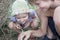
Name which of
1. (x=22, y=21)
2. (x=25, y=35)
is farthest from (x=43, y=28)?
(x=22, y=21)

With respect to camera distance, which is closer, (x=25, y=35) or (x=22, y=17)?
(x=25, y=35)

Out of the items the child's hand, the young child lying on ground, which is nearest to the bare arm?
the child's hand

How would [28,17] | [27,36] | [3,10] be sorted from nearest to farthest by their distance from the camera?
[27,36] < [28,17] < [3,10]

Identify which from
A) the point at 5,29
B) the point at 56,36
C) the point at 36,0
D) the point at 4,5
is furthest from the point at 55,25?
the point at 4,5

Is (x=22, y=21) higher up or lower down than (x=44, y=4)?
lower down

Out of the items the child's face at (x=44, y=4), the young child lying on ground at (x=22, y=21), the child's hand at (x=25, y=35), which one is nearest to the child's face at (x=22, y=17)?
the young child lying on ground at (x=22, y=21)

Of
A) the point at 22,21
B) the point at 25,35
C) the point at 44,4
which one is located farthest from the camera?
the point at 22,21

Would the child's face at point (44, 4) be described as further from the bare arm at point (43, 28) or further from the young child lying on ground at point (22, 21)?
the young child lying on ground at point (22, 21)

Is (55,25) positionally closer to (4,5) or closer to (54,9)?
(54,9)

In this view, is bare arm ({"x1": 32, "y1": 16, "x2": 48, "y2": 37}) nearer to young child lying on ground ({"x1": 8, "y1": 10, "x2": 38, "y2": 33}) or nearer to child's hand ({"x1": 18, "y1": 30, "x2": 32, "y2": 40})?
child's hand ({"x1": 18, "y1": 30, "x2": 32, "y2": 40})

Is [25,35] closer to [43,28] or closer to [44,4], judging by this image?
[43,28]

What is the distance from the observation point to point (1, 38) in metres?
1.25

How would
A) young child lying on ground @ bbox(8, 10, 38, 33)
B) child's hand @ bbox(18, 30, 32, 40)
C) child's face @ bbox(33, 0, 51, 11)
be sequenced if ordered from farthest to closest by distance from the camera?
young child lying on ground @ bbox(8, 10, 38, 33) → child's hand @ bbox(18, 30, 32, 40) → child's face @ bbox(33, 0, 51, 11)

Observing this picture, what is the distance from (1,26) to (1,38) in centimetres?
8
